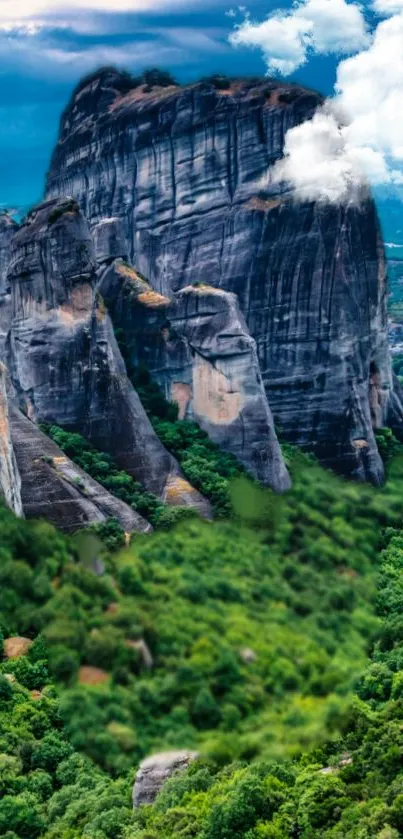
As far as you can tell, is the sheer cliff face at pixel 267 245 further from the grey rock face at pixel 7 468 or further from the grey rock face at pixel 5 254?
the grey rock face at pixel 7 468

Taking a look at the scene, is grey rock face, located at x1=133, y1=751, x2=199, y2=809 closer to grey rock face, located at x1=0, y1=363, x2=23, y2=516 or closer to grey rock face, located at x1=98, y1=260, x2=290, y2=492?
grey rock face, located at x1=0, y1=363, x2=23, y2=516

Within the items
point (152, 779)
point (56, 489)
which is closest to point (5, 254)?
point (56, 489)

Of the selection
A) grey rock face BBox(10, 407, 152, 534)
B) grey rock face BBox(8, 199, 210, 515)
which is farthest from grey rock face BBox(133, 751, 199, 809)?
grey rock face BBox(8, 199, 210, 515)

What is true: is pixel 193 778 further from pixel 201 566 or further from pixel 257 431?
pixel 257 431

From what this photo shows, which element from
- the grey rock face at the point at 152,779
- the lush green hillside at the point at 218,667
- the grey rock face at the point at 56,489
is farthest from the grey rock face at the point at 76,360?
the grey rock face at the point at 152,779

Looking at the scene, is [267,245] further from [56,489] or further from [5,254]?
[56,489]

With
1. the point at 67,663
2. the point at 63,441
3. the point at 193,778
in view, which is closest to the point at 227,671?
the point at 67,663
